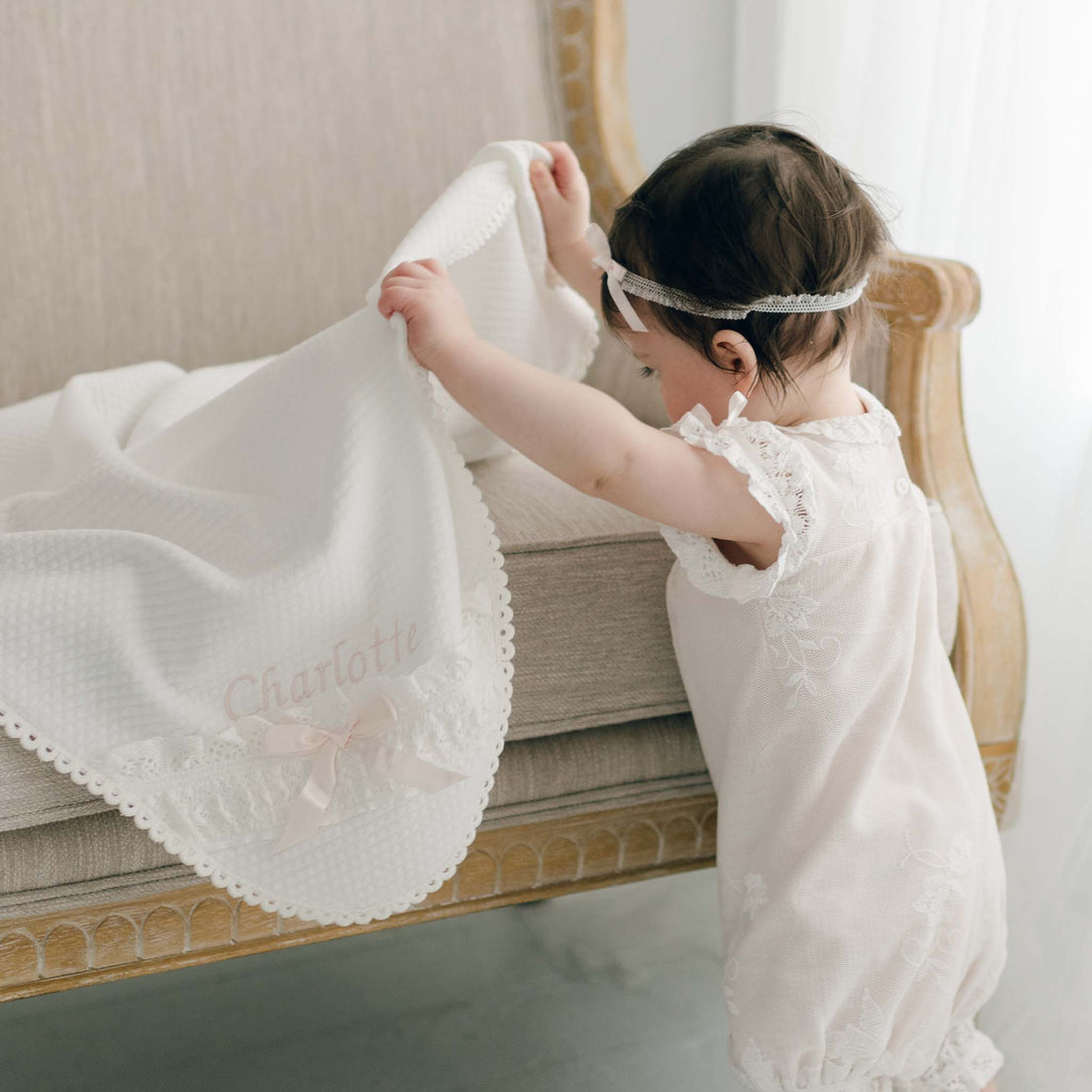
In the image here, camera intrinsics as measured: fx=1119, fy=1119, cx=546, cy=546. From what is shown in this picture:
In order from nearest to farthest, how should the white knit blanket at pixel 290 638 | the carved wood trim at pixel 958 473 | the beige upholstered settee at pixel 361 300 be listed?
the white knit blanket at pixel 290 638, the beige upholstered settee at pixel 361 300, the carved wood trim at pixel 958 473

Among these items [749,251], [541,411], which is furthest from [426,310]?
[749,251]

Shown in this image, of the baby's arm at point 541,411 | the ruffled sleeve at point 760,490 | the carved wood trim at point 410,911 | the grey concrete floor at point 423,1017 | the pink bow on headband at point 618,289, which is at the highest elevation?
the pink bow on headband at point 618,289

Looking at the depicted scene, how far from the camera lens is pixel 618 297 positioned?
801 mm

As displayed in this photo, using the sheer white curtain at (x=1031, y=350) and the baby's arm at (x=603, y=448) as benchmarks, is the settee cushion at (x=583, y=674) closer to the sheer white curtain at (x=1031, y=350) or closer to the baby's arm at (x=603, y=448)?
the baby's arm at (x=603, y=448)

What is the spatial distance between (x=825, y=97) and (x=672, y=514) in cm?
111

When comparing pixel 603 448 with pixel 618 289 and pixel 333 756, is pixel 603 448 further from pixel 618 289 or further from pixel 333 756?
pixel 333 756

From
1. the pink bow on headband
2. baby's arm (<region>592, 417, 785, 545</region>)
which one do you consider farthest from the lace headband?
baby's arm (<region>592, 417, 785, 545</region>)

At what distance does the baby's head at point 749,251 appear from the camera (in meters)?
0.74

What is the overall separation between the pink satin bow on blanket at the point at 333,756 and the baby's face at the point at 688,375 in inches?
12.1

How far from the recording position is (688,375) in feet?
2.66

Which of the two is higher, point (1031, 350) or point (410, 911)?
point (1031, 350)

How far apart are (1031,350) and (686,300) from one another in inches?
25.2

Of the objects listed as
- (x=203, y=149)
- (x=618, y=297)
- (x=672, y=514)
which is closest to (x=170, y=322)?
(x=203, y=149)

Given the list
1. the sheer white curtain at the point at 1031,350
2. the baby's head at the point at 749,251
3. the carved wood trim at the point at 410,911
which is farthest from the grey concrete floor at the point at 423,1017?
the baby's head at the point at 749,251
